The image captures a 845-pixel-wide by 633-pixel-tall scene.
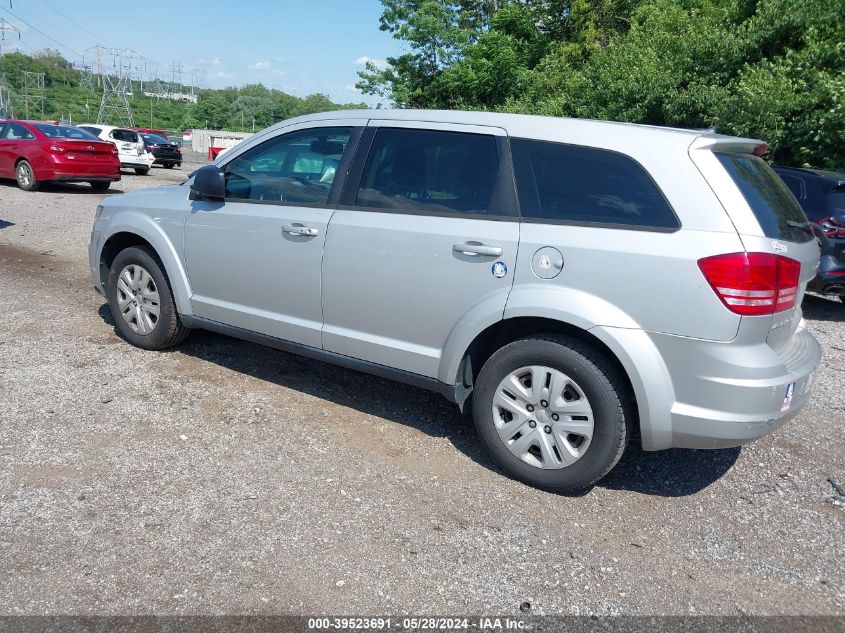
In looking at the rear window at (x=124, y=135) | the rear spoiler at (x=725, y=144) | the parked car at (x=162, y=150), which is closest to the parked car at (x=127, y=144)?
the rear window at (x=124, y=135)

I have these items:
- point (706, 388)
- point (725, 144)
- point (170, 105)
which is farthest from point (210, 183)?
point (170, 105)

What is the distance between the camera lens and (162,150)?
2708 centimetres

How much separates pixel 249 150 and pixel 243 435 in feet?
6.30

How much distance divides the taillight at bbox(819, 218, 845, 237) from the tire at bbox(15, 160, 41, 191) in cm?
1517

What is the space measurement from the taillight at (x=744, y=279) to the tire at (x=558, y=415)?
642 millimetres

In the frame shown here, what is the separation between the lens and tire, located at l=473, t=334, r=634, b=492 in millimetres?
3428

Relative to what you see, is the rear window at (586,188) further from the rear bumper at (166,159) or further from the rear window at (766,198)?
the rear bumper at (166,159)

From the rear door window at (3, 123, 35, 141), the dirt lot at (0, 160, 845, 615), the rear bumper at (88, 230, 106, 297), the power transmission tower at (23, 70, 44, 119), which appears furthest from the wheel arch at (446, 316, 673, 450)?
the power transmission tower at (23, 70, 44, 119)

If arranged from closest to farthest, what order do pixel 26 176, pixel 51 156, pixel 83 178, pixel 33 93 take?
pixel 51 156 < pixel 83 178 < pixel 26 176 < pixel 33 93

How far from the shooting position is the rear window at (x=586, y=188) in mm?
3375

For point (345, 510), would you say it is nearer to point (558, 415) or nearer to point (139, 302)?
point (558, 415)

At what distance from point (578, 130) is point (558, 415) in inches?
57.6

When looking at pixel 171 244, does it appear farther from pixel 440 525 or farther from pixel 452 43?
pixel 452 43

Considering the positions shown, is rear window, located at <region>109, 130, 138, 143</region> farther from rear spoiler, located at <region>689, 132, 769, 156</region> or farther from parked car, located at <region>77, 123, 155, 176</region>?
rear spoiler, located at <region>689, 132, 769, 156</region>
